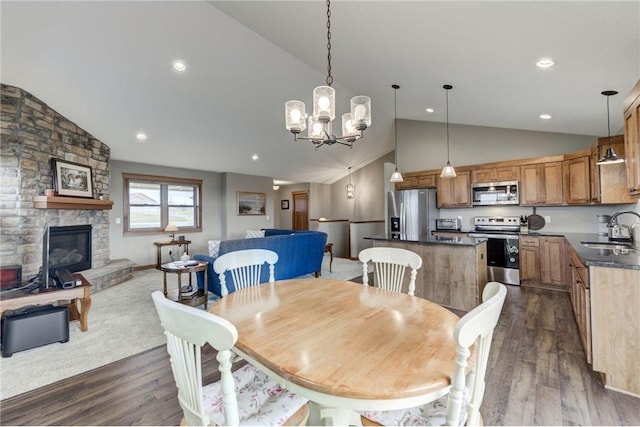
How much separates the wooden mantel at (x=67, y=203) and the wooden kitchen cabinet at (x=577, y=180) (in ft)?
24.8

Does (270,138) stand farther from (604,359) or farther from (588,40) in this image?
(604,359)

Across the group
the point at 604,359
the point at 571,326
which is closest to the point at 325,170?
the point at 571,326

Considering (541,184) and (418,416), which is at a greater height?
(541,184)

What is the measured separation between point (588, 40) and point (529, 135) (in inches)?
129

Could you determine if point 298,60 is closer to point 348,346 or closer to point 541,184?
point 348,346

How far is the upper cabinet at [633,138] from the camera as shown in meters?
2.06

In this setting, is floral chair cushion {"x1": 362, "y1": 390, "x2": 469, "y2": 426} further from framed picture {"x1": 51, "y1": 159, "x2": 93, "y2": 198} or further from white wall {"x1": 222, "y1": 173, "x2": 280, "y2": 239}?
white wall {"x1": 222, "y1": 173, "x2": 280, "y2": 239}

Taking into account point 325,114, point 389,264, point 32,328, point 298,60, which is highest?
point 298,60

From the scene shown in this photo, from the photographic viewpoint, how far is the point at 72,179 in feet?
14.9

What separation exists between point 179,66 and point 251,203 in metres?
4.59

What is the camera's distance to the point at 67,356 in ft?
8.47

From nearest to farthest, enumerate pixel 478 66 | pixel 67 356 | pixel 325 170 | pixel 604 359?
pixel 604 359
pixel 67 356
pixel 478 66
pixel 325 170

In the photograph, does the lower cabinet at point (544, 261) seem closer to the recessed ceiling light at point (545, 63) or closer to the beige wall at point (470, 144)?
the beige wall at point (470, 144)

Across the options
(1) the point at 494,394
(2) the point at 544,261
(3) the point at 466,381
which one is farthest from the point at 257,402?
(2) the point at 544,261
